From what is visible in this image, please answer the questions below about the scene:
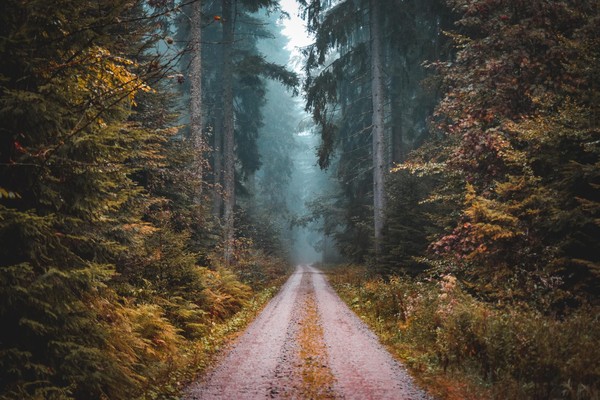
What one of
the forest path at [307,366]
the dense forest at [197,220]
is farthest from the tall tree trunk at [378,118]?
the forest path at [307,366]

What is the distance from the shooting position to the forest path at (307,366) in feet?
19.2

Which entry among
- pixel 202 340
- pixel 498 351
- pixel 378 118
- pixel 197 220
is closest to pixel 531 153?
pixel 498 351

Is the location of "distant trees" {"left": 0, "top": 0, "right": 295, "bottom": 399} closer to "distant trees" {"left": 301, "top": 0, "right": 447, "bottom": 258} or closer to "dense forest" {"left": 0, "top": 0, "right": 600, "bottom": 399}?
"dense forest" {"left": 0, "top": 0, "right": 600, "bottom": 399}

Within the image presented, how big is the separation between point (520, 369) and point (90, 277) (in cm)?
624

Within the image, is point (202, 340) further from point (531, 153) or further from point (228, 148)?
point (228, 148)

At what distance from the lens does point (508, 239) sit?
325 inches

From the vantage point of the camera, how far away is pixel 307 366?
7160mm

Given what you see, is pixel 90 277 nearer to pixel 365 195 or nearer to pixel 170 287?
pixel 170 287

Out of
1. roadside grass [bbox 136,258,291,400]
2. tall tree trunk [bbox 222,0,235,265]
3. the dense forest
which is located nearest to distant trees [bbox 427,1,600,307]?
the dense forest

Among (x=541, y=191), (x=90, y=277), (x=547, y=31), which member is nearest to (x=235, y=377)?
(x=90, y=277)

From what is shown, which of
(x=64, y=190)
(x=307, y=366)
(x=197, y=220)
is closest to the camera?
(x=64, y=190)

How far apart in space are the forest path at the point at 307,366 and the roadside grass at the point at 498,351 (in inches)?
23.1

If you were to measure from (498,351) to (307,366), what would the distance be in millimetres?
3439

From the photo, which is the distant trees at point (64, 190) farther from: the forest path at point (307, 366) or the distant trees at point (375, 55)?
the distant trees at point (375, 55)
